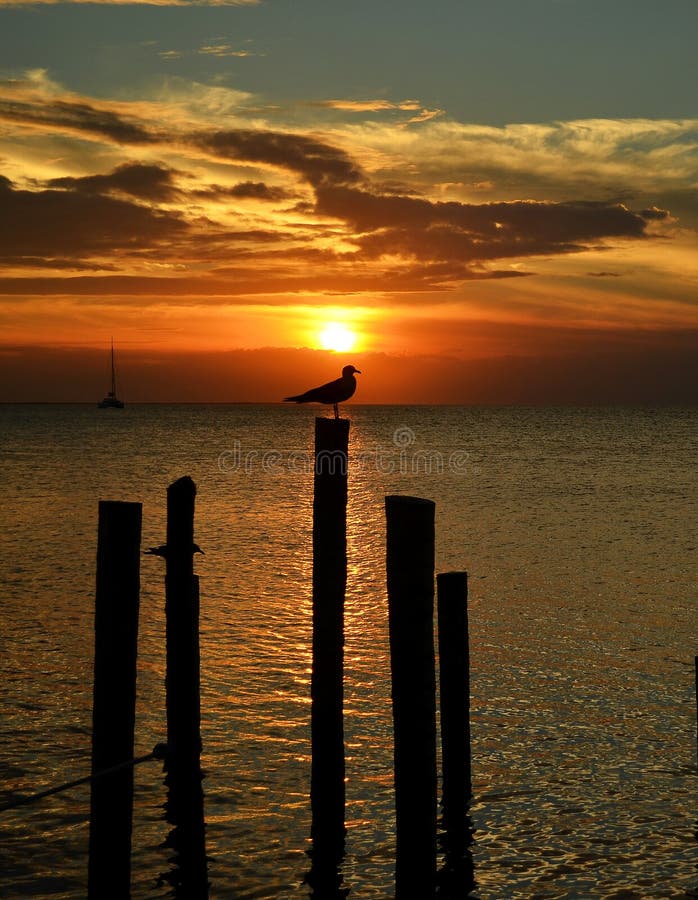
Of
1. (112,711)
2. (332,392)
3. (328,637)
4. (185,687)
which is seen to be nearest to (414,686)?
(328,637)

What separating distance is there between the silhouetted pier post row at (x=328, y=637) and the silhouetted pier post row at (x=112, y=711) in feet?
5.96

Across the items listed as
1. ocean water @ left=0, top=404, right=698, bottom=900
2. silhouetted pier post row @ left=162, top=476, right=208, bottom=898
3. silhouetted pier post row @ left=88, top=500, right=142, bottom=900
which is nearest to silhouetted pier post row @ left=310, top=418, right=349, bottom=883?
ocean water @ left=0, top=404, right=698, bottom=900

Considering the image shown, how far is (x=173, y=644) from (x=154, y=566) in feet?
51.6

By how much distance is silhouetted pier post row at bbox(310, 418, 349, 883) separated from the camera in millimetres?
8422

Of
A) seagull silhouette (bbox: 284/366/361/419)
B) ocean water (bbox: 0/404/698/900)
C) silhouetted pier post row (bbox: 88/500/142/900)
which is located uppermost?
seagull silhouette (bbox: 284/366/361/419)

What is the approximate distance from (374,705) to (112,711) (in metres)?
6.32

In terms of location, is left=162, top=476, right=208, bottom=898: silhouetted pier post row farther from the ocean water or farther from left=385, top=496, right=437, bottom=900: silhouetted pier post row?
left=385, top=496, right=437, bottom=900: silhouetted pier post row

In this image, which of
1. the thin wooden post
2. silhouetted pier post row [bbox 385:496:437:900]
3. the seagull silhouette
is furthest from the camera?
the seagull silhouette

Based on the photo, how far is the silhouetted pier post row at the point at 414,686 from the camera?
707cm

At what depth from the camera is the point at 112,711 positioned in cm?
711

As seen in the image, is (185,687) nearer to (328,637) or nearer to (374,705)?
(328,637)

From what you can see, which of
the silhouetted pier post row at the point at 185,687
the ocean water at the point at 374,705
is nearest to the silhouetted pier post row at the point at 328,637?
the ocean water at the point at 374,705

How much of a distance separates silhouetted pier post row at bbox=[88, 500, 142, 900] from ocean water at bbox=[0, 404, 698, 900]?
4.57ft

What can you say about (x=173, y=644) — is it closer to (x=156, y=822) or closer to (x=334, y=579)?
(x=334, y=579)
